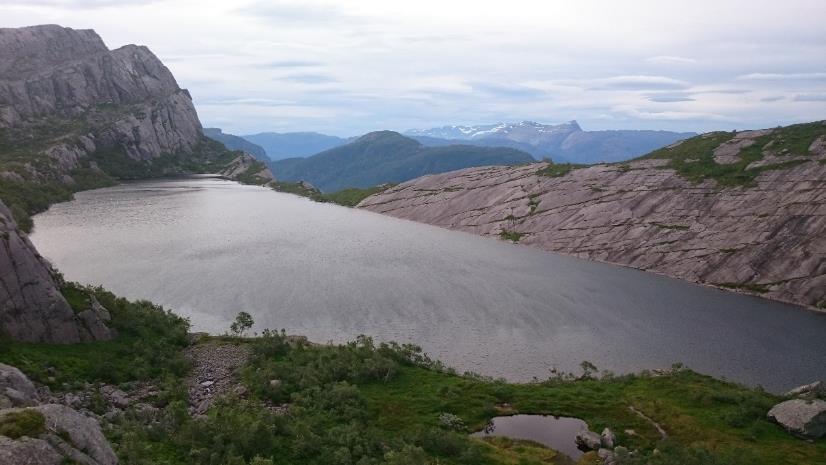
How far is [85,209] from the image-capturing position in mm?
165250

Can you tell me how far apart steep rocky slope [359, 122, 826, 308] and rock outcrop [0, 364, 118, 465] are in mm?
112725

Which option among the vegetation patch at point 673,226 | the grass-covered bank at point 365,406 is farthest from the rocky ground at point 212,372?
the vegetation patch at point 673,226

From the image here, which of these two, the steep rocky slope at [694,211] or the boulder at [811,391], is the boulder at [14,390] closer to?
the boulder at [811,391]

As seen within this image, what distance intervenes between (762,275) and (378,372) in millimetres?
87498

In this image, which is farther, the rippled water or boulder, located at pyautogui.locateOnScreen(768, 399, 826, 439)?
the rippled water

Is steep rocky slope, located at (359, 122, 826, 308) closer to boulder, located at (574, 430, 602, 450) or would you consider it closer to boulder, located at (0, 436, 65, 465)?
boulder, located at (574, 430, 602, 450)

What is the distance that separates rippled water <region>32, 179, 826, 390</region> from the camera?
74.0 meters

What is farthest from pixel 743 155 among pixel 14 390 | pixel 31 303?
pixel 14 390

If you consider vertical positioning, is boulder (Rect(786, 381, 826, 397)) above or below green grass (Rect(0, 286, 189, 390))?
below

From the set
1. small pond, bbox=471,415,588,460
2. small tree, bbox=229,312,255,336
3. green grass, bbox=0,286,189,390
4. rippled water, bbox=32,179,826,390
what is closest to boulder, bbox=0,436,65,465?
green grass, bbox=0,286,189,390

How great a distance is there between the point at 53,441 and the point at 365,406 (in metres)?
32.5

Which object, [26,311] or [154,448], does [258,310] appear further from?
[154,448]

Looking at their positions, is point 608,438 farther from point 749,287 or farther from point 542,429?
point 749,287

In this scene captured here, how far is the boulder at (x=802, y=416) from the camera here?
2015 inches
